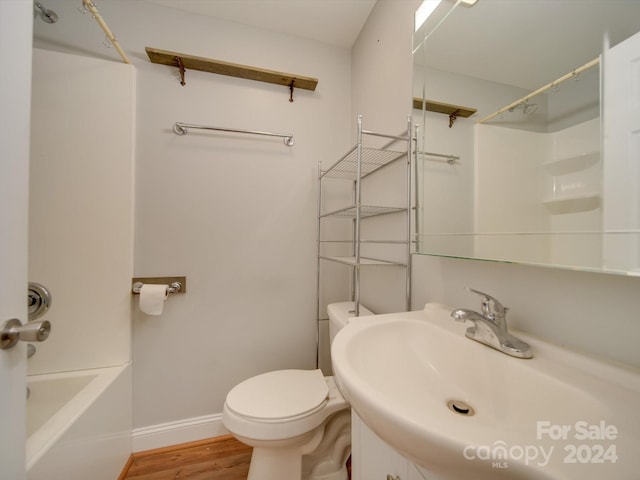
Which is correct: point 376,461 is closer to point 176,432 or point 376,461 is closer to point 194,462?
point 194,462

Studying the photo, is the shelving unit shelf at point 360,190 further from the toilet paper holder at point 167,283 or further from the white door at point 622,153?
the toilet paper holder at point 167,283

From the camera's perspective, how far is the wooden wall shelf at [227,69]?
1.21 meters

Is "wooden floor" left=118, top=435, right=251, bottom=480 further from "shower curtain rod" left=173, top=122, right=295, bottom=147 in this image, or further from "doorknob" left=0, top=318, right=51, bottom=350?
"shower curtain rod" left=173, top=122, right=295, bottom=147

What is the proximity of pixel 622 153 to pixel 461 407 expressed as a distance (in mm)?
608

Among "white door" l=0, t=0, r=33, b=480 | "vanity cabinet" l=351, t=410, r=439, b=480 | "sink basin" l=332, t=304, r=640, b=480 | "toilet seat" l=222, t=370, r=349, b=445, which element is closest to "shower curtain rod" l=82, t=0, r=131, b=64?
"white door" l=0, t=0, r=33, b=480

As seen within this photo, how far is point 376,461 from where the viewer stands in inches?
27.5

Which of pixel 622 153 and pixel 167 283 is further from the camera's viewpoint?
pixel 167 283

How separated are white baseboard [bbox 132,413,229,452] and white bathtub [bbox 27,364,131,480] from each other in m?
0.05

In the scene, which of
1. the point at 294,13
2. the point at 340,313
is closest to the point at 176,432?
the point at 340,313

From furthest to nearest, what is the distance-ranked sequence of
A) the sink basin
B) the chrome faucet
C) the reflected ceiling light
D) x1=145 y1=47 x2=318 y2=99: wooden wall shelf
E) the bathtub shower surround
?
x1=145 y1=47 x2=318 y2=99: wooden wall shelf
the bathtub shower surround
the reflected ceiling light
the chrome faucet
the sink basin

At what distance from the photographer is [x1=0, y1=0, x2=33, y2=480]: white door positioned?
48 centimetres

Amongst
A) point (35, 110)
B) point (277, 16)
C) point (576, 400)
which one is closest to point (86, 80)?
point (35, 110)

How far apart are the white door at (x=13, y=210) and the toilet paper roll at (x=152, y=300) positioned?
0.65m

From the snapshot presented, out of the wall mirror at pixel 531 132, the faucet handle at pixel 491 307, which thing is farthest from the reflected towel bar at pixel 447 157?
the faucet handle at pixel 491 307
